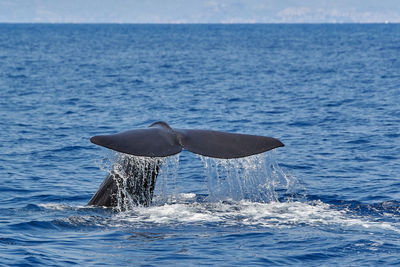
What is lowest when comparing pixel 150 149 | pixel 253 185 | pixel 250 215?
pixel 250 215

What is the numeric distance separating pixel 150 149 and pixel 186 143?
0.60 metres

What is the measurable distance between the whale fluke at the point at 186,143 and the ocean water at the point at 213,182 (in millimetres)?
1277

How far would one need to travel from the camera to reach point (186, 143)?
8.86m

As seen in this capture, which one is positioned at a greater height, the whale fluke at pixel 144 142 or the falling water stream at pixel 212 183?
the whale fluke at pixel 144 142

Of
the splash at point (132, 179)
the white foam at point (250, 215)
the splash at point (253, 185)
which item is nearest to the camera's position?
the splash at point (132, 179)

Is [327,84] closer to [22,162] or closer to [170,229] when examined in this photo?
[22,162]

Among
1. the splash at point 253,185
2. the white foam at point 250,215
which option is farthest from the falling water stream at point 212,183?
the white foam at point 250,215

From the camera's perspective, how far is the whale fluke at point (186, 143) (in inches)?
330

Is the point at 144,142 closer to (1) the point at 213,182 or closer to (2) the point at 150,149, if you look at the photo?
(2) the point at 150,149

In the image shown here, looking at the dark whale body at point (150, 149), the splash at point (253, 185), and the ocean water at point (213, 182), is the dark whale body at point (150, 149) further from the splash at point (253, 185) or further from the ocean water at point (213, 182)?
the splash at point (253, 185)

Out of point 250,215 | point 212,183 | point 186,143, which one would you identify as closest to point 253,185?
point 212,183

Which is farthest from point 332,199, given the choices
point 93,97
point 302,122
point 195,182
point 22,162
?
point 93,97

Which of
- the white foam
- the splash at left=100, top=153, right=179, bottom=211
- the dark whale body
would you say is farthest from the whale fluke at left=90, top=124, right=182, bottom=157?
the white foam

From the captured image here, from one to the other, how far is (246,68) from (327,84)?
45.2 feet
